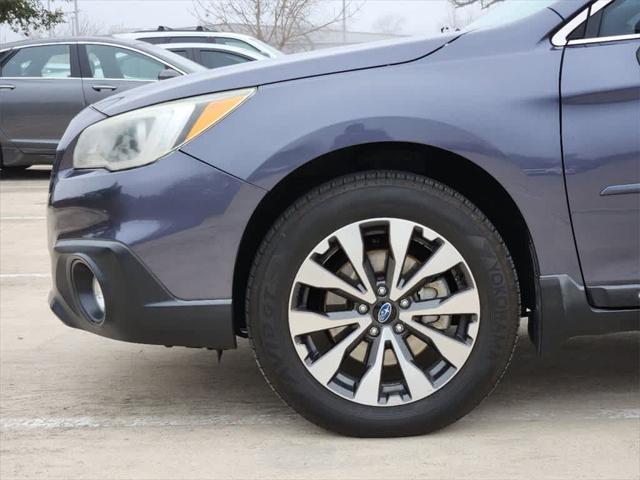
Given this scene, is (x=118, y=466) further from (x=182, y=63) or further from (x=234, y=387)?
(x=182, y=63)

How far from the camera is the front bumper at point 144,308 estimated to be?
3.17m

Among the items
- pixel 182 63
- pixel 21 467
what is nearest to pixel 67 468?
pixel 21 467

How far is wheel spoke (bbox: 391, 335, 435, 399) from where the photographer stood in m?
3.17

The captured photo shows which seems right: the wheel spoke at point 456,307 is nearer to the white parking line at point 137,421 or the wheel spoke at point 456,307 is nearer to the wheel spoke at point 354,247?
the wheel spoke at point 354,247

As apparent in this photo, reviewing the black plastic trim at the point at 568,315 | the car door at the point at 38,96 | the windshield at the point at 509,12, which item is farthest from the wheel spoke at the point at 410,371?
the car door at the point at 38,96

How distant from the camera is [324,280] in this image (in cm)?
315

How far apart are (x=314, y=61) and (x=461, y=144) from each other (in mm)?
526

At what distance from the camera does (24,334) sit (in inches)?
188

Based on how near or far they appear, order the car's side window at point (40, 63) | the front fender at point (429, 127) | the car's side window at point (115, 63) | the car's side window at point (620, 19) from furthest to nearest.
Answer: the car's side window at point (40, 63) → the car's side window at point (115, 63) → the car's side window at point (620, 19) → the front fender at point (429, 127)

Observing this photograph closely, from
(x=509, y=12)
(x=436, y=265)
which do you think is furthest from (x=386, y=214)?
(x=509, y=12)

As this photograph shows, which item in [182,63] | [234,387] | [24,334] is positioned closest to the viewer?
[234,387]

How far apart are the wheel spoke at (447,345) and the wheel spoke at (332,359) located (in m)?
0.17

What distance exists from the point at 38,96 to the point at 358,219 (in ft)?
29.6

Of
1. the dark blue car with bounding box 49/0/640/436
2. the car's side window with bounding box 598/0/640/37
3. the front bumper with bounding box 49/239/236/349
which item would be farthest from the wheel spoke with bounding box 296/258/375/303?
the car's side window with bounding box 598/0/640/37
